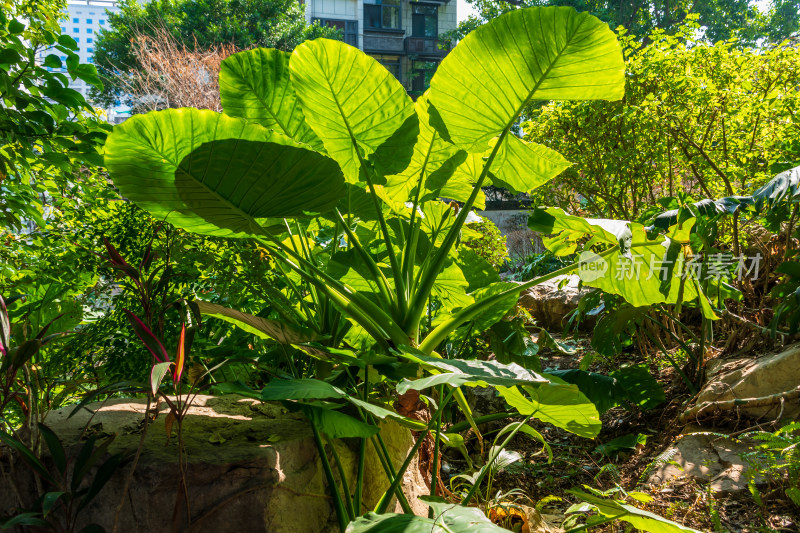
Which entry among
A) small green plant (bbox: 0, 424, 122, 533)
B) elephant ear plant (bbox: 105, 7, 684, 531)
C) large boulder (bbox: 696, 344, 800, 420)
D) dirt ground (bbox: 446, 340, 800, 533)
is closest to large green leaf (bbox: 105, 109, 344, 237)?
elephant ear plant (bbox: 105, 7, 684, 531)

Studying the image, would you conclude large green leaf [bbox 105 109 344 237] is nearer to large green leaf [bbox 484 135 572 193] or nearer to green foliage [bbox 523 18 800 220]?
large green leaf [bbox 484 135 572 193]

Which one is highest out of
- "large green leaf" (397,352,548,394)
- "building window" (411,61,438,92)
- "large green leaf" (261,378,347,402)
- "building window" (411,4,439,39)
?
"building window" (411,4,439,39)

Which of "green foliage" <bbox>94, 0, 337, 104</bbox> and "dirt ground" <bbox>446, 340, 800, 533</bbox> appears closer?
"dirt ground" <bbox>446, 340, 800, 533</bbox>

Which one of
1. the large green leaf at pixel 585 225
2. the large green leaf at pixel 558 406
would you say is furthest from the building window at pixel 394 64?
the large green leaf at pixel 558 406

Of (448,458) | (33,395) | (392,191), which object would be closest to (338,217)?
(392,191)

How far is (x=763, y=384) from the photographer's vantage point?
2318mm

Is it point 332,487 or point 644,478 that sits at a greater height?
point 332,487

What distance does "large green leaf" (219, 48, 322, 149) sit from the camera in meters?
1.64

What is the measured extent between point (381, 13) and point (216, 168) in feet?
54.0

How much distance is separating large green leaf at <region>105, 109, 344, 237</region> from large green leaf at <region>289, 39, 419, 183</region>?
0.26m

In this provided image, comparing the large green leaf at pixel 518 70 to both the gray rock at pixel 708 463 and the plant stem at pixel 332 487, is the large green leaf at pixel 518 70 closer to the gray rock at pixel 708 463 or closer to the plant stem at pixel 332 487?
the plant stem at pixel 332 487

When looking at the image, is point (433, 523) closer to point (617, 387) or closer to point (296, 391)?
point (296, 391)

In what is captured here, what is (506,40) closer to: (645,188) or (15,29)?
(15,29)

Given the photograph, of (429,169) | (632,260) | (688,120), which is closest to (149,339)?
(429,169)
